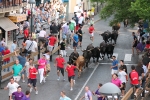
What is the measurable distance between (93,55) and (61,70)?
562 cm

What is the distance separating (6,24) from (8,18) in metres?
1.34

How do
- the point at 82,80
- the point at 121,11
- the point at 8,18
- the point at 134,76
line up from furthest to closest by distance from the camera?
the point at 8,18, the point at 121,11, the point at 82,80, the point at 134,76

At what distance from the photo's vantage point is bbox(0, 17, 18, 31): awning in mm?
38278

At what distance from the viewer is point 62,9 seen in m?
57.3

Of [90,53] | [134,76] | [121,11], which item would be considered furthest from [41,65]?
[121,11]

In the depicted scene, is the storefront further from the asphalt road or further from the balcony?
the asphalt road

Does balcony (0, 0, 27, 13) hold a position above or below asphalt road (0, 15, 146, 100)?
above

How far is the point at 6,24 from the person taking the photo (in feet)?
128

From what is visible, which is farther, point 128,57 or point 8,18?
point 8,18

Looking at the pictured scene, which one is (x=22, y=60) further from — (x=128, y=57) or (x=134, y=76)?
(x=128, y=57)

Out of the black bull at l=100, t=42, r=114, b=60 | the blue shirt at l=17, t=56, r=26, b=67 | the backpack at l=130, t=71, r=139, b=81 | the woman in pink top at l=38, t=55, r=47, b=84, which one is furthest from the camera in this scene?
the black bull at l=100, t=42, r=114, b=60

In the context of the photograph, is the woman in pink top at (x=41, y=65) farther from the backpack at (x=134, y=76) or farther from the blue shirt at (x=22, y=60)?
the backpack at (x=134, y=76)

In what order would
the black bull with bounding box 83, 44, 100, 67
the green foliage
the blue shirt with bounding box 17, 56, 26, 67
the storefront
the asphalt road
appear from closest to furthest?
the asphalt road
the blue shirt with bounding box 17, 56, 26, 67
the black bull with bounding box 83, 44, 100, 67
the green foliage
the storefront

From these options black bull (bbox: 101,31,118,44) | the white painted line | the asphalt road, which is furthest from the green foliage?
black bull (bbox: 101,31,118,44)
